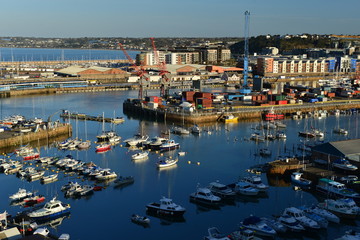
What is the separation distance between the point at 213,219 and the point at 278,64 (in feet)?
79.5

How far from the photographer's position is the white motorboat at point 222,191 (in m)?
7.26

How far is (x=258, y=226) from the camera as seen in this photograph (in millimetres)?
5844

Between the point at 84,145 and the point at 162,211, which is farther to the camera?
the point at 84,145

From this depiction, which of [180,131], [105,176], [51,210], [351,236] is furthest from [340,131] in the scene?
[51,210]

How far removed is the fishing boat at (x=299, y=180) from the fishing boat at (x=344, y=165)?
28.2 inches

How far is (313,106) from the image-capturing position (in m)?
15.9

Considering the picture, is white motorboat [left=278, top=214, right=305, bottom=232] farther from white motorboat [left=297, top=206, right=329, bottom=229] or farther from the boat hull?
the boat hull

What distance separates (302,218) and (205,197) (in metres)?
1.54

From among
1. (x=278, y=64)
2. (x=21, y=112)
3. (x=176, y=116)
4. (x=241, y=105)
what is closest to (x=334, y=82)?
(x=278, y=64)

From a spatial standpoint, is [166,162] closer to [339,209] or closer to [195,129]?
[195,129]

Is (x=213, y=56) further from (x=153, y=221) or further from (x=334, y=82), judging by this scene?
(x=153, y=221)

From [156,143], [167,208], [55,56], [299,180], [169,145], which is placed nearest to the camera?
[167,208]

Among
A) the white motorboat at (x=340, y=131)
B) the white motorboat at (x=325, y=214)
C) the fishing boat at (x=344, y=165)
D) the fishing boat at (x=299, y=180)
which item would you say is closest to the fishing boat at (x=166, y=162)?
the fishing boat at (x=299, y=180)

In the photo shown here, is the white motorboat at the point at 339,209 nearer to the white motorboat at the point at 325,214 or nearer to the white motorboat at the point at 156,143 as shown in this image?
the white motorboat at the point at 325,214
